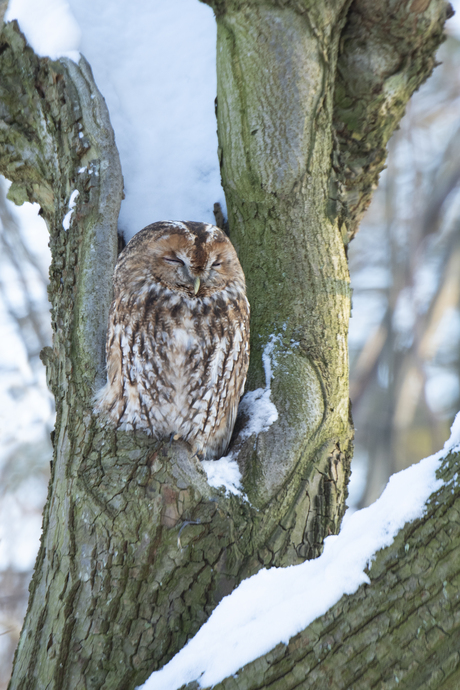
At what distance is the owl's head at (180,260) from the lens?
2.00 meters

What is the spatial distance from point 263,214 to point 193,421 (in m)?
0.87

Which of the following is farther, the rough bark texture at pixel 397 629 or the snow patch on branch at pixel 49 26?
the snow patch on branch at pixel 49 26

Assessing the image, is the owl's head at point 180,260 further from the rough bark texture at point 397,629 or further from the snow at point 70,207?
the rough bark texture at point 397,629

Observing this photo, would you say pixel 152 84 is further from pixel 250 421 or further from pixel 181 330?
pixel 250 421

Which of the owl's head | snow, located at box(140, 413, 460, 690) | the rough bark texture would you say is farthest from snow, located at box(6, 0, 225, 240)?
the rough bark texture

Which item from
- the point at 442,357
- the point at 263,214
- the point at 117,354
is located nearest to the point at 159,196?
the point at 263,214

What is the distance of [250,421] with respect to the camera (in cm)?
195

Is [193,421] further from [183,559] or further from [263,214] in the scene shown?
[263,214]

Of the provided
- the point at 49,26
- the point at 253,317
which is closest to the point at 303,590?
the point at 253,317

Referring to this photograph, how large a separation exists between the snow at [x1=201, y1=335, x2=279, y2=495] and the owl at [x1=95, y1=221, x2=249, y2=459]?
75mm

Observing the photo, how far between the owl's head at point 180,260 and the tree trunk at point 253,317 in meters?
0.13

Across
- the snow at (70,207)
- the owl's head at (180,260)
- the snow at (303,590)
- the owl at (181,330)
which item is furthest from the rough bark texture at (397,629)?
the snow at (70,207)

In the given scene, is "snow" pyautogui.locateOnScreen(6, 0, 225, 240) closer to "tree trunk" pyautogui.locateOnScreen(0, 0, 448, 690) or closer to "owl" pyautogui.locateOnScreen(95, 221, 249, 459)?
"tree trunk" pyautogui.locateOnScreen(0, 0, 448, 690)

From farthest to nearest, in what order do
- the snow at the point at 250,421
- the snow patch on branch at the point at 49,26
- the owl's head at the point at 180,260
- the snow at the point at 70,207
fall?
the snow patch on branch at the point at 49,26 < the snow at the point at 70,207 < the owl's head at the point at 180,260 < the snow at the point at 250,421
